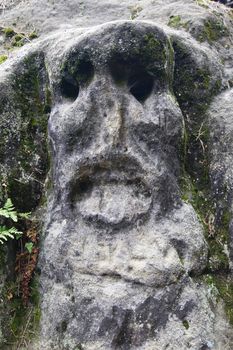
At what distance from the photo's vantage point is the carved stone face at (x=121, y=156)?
3.59m

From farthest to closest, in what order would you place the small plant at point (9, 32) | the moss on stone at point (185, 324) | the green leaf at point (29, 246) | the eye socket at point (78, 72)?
the small plant at point (9, 32)
the eye socket at point (78, 72)
the green leaf at point (29, 246)
the moss on stone at point (185, 324)

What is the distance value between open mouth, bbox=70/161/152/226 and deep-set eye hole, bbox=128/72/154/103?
68 cm

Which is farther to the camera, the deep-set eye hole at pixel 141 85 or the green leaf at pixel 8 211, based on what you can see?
the deep-set eye hole at pixel 141 85

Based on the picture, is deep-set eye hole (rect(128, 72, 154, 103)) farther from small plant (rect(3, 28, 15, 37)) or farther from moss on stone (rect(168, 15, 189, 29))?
small plant (rect(3, 28, 15, 37))

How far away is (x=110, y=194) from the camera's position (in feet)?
12.3

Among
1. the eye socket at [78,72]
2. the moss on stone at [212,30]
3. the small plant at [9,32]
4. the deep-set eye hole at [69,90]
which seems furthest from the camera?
the small plant at [9,32]

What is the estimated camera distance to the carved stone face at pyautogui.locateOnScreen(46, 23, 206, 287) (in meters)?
3.59

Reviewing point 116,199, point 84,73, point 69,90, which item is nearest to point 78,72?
point 84,73

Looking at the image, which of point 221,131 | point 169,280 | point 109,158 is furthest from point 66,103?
point 169,280

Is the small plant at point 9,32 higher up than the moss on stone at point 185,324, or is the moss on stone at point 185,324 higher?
the small plant at point 9,32

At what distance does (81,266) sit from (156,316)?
0.68m

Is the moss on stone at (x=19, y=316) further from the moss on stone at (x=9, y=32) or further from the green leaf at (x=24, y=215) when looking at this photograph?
the moss on stone at (x=9, y=32)

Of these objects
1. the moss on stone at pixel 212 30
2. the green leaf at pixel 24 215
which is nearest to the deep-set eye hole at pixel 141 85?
the moss on stone at pixel 212 30

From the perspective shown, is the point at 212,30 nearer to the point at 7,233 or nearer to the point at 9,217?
the point at 9,217
